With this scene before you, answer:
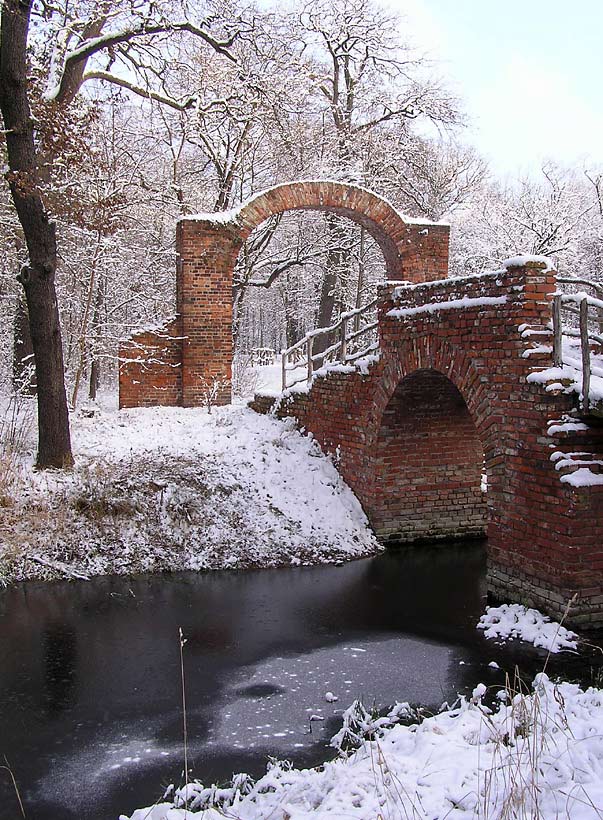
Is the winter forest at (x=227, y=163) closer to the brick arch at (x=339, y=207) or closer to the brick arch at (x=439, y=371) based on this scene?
the brick arch at (x=339, y=207)

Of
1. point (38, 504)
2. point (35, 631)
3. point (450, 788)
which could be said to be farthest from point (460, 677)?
point (38, 504)

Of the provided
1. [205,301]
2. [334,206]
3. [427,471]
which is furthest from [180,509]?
[334,206]

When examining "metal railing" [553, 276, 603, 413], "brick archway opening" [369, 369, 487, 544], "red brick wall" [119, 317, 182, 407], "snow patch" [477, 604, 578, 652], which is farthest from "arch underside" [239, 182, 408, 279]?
"snow patch" [477, 604, 578, 652]

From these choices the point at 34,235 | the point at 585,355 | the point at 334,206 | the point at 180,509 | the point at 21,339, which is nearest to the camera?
the point at 585,355

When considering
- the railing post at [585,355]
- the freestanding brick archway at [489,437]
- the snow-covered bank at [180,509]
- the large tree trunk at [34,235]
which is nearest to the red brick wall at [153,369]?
the snow-covered bank at [180,509]

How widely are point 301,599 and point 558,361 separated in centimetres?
389

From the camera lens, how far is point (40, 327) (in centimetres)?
1044

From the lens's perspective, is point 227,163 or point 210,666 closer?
point 210,666

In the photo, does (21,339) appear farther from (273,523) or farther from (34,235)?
(273,523)

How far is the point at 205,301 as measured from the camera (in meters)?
14.7

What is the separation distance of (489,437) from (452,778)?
457 cm

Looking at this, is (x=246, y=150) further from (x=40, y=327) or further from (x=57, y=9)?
(x=40, y=327)

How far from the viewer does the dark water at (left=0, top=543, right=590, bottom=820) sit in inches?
194

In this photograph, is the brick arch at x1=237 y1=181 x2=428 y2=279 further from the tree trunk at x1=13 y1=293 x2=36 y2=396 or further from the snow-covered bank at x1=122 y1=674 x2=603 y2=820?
the snow-covered bank at x1=122 y1=674 x2=603 y2=820
